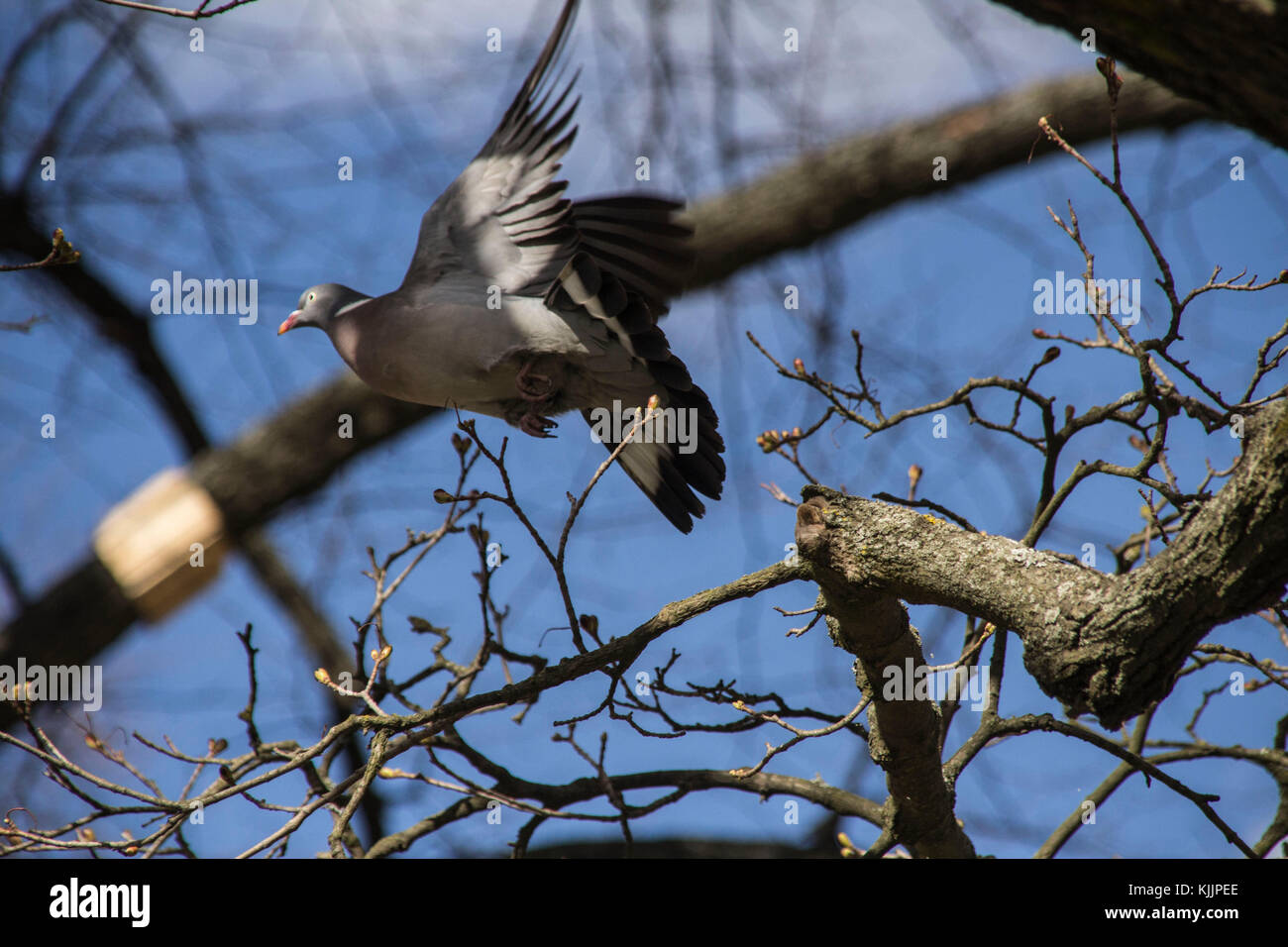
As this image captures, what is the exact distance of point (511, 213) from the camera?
2.59 meters

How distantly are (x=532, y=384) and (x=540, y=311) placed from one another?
193 mm

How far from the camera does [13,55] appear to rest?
171 inches

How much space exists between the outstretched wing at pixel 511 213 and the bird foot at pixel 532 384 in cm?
20

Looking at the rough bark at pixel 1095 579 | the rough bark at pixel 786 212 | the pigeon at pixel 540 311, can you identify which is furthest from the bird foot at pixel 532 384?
the rough bark at pixel 786 212

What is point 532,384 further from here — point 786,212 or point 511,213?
point 786,212

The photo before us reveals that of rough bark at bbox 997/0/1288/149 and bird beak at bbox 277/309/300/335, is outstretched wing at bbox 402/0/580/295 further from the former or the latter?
rough bark at bbox 997/0/1288/149

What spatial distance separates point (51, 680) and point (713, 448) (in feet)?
10.2

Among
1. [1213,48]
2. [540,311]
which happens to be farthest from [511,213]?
[1213,48]

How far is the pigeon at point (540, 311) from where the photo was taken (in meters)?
2.48

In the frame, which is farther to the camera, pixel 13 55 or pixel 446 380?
pixel 13 55

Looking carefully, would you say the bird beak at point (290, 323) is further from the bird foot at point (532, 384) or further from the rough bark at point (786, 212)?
the rough bark at point (786, 212)
